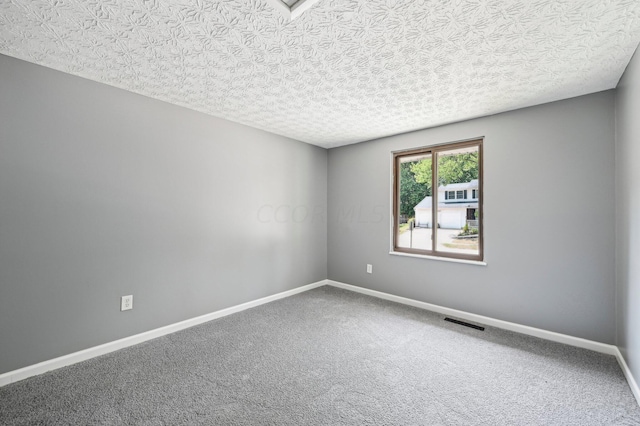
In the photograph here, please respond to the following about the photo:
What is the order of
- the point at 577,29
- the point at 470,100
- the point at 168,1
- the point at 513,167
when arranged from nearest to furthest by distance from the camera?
1. the point at 168,1
2. the point at 577,29
3. the point at 470,100
4. the point at 513,167

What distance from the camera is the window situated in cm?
317

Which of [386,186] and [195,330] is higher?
[386,186]

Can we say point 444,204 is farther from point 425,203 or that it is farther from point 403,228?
point 403,228

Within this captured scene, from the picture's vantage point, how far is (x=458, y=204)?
3287mm

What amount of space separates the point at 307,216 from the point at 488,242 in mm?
2432

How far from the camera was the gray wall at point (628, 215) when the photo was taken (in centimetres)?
179

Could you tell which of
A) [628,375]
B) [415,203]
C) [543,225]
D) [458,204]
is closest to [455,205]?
[458,204]

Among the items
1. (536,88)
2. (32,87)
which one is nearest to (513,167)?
(536,88)

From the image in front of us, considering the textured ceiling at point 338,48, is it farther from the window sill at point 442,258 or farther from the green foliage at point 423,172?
the window sill at point 442,258

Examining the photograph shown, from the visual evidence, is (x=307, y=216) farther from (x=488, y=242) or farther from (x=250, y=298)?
(x=488, y=242)

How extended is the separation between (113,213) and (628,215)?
4130mm

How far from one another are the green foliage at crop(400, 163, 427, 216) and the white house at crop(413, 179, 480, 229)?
0.13 m

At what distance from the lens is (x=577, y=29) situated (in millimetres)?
1590

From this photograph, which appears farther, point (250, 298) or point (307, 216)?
point (307, 216)
